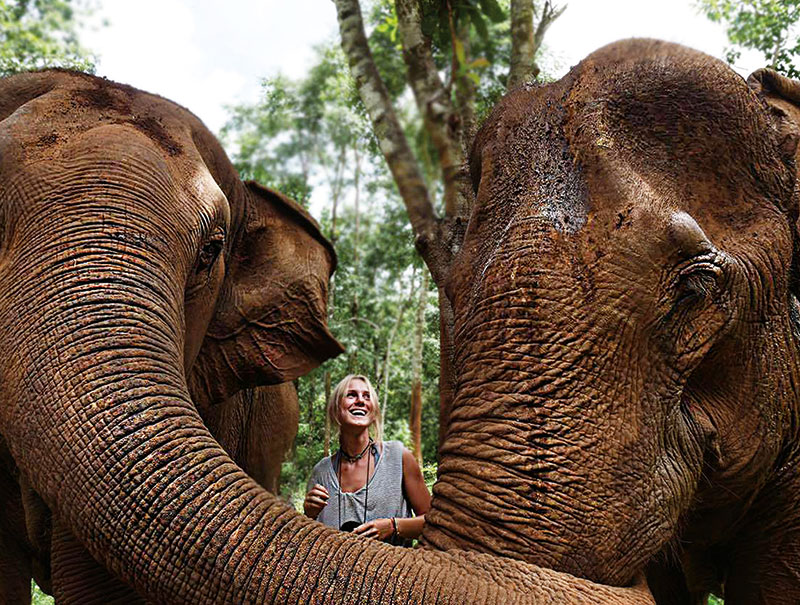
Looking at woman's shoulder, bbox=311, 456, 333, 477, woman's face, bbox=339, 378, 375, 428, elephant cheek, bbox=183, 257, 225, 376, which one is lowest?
woman's shoulder, bbox=311, 456, 333, 477

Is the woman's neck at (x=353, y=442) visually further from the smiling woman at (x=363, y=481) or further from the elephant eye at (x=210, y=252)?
the elephant eye at (x=210, y=252)

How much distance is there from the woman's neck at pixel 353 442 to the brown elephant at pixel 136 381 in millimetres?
883

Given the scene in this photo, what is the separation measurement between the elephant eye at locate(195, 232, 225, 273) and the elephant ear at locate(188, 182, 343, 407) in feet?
2.03

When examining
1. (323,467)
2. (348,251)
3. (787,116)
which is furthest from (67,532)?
(348,251)

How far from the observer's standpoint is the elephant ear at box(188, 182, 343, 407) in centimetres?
445

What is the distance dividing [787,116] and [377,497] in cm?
253

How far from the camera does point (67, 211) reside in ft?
9.67

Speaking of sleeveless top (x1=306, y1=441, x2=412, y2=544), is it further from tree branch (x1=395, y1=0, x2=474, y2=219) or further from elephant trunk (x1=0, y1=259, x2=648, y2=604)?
tree branch (x1=395, y1=0, x2=474, y2=219)

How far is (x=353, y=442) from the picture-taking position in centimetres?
425

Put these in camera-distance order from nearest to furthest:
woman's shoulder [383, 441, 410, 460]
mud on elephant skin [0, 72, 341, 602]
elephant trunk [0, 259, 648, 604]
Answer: elephant trunk [0, 259, 648, 604]
mud on elephant skin [0, 72, 341, 602]
woman's shoulder [383, 441, 410, 460]

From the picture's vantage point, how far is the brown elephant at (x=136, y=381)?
201 centimetres

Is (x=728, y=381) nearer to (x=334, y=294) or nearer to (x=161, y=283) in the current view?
(x=161, y=283)

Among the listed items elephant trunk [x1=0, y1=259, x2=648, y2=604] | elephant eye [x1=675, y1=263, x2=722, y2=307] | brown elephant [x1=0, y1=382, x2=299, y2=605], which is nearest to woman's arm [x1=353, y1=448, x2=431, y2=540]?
brown elephant [x1=0, y1=382, x2=299, y2=605]

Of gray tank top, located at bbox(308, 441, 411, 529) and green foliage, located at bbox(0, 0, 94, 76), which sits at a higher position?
green foliage, located at bbox(0, 0, 94, 76)
